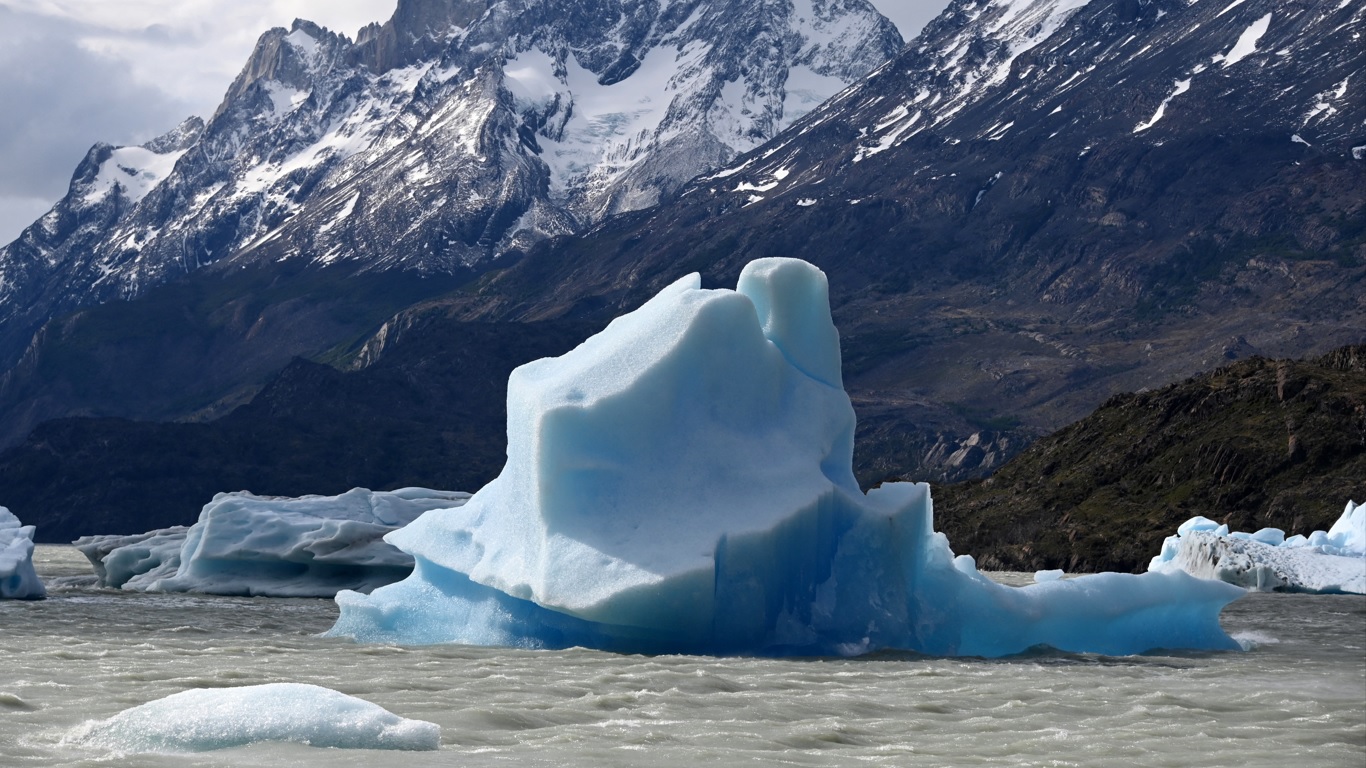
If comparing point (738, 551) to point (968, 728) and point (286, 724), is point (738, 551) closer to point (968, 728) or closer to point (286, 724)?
point (968, 728)

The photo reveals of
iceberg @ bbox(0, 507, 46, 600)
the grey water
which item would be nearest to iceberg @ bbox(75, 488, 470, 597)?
iceberg @ bbox(0, 507, 46, 600)

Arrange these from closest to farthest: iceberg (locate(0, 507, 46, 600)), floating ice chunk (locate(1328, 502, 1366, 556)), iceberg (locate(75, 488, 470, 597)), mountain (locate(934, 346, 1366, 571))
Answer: iceberg (locate(0, 507, 46, 600)) → iceberg (locate(75, 488, 470, 597)) → floating ice chunk (locate(1328, 502, 1366, 556)) → mountain (locate(934, 346, 1366, 571))

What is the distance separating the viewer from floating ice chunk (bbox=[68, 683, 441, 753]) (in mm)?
10883

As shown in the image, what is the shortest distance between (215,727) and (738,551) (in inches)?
365

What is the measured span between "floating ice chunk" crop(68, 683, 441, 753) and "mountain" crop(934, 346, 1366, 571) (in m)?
82.9

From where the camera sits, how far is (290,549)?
38.8 metres

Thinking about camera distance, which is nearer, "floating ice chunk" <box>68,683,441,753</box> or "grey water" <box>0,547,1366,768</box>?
"floating ice chunk" <box>68,683,441,753</box>

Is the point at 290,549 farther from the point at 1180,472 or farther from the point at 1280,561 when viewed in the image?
the point at 1180,472

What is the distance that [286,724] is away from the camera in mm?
11094

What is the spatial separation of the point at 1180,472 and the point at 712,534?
3901 inches

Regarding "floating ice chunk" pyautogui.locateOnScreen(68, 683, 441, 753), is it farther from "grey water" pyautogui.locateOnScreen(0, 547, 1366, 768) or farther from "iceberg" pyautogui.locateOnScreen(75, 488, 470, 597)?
"iceberg" pyautogui.locateOnScreen(75, 488, 470, 597)

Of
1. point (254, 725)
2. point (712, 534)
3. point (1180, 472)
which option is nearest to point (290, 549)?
point (712, 534)

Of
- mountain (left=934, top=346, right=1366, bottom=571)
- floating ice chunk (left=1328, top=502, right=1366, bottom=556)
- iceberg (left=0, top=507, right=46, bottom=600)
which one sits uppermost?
mountain (left=934, top=346, right=1366, bottom=571)

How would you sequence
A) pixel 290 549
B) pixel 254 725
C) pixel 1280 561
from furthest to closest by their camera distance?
pixel 1280 561, pixel 290 549, pixel 254 725
